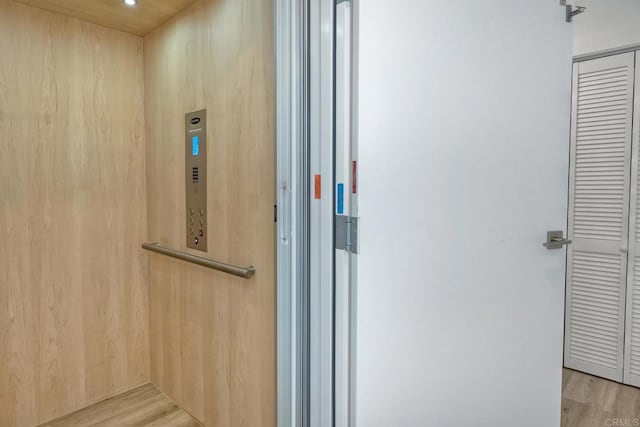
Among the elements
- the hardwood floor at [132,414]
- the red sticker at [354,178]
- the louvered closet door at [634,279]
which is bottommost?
the hardwood floor at [132,414]

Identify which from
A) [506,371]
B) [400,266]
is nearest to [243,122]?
[400,266]

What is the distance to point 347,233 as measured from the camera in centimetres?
121

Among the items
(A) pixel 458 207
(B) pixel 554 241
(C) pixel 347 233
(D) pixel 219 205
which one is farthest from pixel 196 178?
(B) pixel 554 241

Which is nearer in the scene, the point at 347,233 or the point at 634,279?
the point at 347,233

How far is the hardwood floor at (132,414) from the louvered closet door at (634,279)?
260cm

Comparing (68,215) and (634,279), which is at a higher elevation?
(68,215)

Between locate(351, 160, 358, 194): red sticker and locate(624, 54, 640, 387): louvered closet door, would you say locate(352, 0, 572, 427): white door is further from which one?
locate(624, 54, 640, 387): louvered closet door

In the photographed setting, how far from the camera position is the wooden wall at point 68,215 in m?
1.96

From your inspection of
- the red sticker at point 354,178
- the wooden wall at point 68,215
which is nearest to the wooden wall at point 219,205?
the wooden wall at point 68,215

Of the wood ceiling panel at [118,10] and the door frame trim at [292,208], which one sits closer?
the door frame trim at [292,208]

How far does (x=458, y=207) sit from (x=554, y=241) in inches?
23.6

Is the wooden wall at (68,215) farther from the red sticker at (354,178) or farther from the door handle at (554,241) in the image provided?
the door handle at (554,241)

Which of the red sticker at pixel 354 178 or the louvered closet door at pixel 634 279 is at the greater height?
the red sticker at pixel 354 178

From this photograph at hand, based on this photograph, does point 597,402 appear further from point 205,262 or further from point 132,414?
point 132,414
